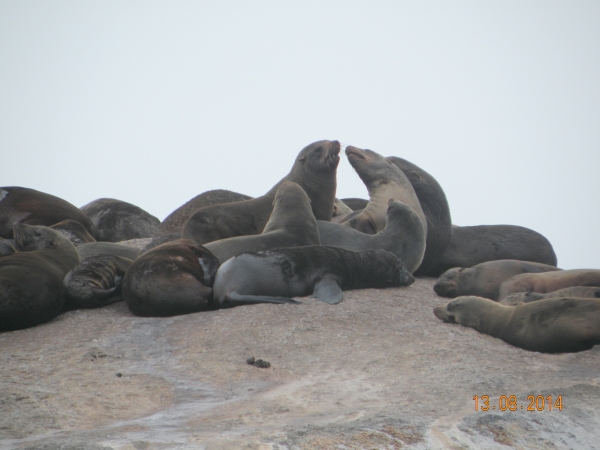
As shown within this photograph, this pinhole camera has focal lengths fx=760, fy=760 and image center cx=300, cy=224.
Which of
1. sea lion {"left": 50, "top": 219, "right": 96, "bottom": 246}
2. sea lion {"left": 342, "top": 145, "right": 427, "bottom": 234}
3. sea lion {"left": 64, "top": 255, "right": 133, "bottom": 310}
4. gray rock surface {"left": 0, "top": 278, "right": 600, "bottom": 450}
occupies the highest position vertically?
sea lion {"left": 342, "top": 145, "right": 427, "bottom": 234}

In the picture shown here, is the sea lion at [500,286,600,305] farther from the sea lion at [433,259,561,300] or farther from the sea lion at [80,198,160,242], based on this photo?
the sea lion at [80,198,160,242]

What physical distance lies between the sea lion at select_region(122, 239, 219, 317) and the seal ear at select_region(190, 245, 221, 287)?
8 cm

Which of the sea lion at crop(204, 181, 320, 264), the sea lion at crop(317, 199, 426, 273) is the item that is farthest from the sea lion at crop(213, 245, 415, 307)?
the sea lion at crop(317, 199, 426, 273)

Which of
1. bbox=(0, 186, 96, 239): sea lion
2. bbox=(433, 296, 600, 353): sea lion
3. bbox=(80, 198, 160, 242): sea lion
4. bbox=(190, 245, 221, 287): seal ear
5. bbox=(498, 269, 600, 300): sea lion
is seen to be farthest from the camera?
bbox=(80, 198, 160, 242): sea lion

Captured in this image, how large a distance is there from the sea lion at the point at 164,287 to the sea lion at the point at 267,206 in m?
1.94

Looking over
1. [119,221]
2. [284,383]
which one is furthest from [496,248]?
[119,221]

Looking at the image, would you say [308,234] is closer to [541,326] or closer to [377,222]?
[377,222]

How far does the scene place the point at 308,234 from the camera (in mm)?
7516

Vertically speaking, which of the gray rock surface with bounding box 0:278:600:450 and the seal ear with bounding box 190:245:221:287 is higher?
the seal ear with bounding box 190:245:221:287

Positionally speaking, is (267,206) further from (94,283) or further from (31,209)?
(31,209)

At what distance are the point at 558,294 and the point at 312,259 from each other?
2.12 metres

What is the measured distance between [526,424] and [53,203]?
8.07 metres

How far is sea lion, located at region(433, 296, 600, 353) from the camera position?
5.30 meters

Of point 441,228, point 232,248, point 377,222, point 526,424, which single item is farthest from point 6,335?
point 441,228
